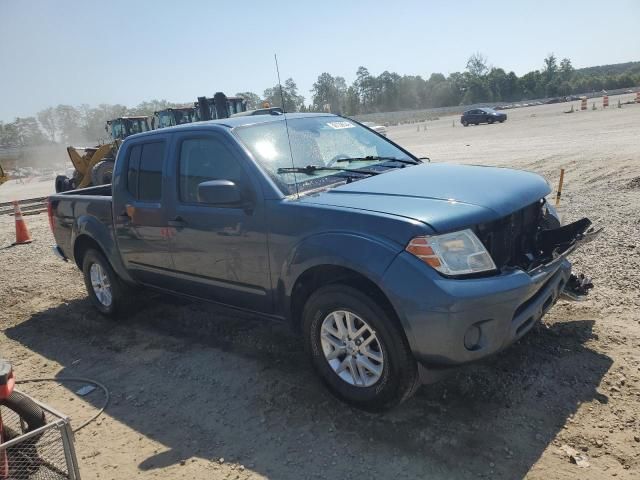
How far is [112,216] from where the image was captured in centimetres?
521

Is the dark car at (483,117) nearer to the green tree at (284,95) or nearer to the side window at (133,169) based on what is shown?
the green tree at (284,95)

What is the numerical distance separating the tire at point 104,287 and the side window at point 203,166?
173 cm

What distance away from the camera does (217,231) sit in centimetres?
404

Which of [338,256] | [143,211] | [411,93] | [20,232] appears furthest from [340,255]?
[411,93]

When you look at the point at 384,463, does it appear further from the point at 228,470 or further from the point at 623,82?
the point at 623,82

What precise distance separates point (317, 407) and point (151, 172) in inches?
102

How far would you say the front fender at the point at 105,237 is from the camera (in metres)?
5.29

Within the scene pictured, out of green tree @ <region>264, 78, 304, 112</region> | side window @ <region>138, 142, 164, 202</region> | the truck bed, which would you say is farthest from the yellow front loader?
side window @ <region>138, 142, 164, 202</region>

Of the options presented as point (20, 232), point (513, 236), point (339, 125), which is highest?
point (339, 125)

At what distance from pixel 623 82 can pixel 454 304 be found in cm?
9278

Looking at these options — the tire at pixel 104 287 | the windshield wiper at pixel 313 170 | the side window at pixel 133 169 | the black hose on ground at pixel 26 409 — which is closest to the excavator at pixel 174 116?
the tire at pixel 104 287

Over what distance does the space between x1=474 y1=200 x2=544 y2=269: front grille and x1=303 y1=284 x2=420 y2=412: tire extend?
0.77 metres

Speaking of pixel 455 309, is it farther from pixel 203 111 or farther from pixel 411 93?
pixel 411 93

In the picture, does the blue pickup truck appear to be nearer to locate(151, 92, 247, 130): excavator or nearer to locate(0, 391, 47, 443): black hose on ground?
locate(0, 391, 47, 443): black hose on ground
